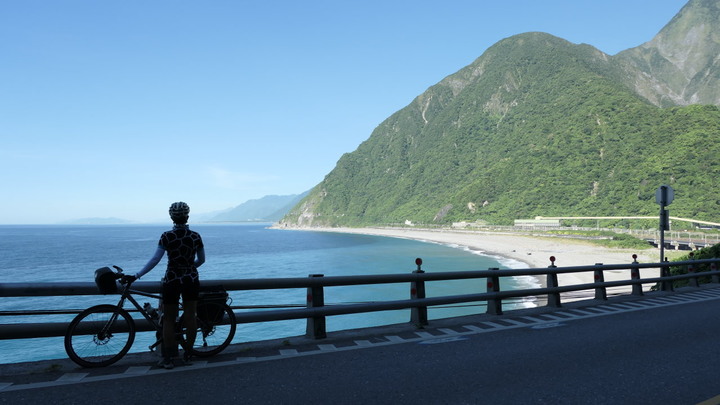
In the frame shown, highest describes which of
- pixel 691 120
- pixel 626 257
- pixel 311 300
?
pixel 691 120

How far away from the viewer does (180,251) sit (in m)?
5.58

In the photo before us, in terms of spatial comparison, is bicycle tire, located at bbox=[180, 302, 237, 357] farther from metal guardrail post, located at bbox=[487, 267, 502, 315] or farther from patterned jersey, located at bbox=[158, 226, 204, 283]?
metal guardrail post, located at bbox=[487, 267, 502, 315]

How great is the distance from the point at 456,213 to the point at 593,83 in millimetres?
76002

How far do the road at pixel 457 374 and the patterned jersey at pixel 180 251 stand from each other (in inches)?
43.8

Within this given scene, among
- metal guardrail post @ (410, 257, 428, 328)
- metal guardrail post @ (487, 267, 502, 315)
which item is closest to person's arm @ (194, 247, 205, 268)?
metal guardrail post @ (410, 257, 428, 328)

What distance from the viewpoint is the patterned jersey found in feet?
18.1

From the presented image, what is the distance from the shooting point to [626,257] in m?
63.4

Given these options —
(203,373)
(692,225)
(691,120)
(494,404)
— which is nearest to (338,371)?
(203,373)

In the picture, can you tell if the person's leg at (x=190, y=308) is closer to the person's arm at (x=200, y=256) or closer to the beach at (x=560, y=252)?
the person's arm at (x=200, y=256)

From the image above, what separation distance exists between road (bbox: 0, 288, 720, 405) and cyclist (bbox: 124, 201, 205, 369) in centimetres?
38

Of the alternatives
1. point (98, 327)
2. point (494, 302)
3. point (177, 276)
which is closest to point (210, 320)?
point (177, 276)

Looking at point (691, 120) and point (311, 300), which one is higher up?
point (691, 120)

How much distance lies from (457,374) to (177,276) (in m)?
3.42

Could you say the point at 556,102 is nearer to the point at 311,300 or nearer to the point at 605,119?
the point at 605,119
